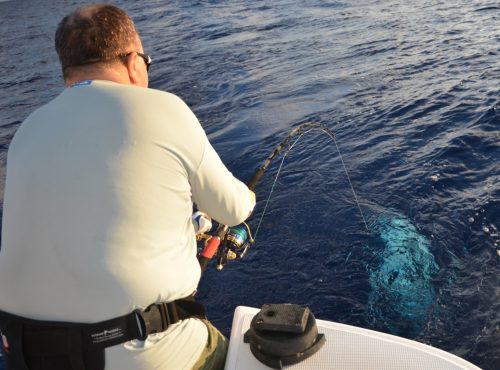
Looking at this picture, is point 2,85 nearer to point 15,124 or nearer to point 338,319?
point 15,124

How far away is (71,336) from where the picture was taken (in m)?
1.81

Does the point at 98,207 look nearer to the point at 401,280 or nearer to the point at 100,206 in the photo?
the point at 100,206

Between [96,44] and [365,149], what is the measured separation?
17.9 feet

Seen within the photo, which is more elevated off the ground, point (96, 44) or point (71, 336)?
point (96, 44)

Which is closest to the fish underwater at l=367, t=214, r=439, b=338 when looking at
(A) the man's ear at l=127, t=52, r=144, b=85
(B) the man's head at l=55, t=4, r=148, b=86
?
(A) the man's ear at l=127, t=52, r=144, b=85

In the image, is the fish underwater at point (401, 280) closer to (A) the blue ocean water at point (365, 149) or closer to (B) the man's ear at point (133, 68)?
(A) the blue ocean water at point (365, 149)

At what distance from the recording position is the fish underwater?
13.2 ft

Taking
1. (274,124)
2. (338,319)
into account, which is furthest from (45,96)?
(338,319)

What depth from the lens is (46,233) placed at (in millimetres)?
1748

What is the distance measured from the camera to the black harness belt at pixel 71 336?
1.80m

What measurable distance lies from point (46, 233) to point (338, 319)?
9.81 ft

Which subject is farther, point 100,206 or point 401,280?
point 401,280

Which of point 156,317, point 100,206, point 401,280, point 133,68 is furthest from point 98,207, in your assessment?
point 401,280

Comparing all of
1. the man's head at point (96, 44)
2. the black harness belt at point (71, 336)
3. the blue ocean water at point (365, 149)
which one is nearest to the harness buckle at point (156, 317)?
the black harness belt at point (71, 336)
